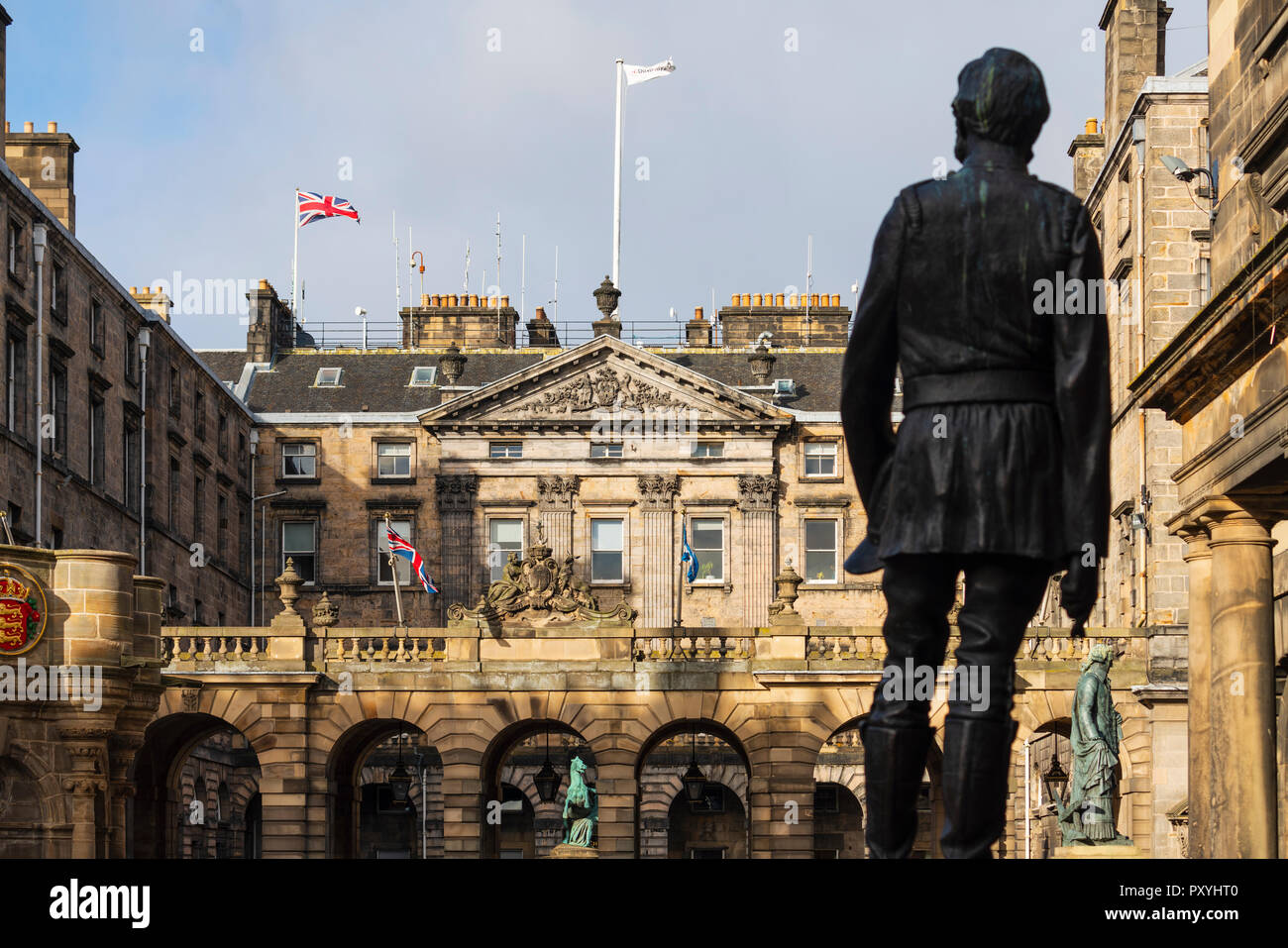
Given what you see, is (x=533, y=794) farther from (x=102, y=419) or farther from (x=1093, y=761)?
(x=1093, y=761)

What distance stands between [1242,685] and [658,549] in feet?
146

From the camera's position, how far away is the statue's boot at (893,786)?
8.59m

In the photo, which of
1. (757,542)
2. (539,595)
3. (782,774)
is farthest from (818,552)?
(539,595)

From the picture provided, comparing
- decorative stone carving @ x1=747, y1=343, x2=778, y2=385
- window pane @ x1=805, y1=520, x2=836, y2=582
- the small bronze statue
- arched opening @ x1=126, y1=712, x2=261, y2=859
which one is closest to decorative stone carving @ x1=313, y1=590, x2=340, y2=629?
arched opening @ x1=126, y1=712, x2=261, y2=859

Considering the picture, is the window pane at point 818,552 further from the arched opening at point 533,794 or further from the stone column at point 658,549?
the arched opening at point 533,794

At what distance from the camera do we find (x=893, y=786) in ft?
28.3

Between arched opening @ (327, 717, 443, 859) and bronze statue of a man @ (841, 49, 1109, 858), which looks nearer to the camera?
bronze statue of a man @ (841, 49, 1109, 858)

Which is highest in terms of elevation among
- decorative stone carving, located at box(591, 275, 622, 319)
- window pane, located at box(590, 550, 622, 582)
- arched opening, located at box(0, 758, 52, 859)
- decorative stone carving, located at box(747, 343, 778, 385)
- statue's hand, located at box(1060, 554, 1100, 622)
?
decorative stone carving, located at box(591, 275, 622, 319)

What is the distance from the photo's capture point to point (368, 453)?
72.5 meters

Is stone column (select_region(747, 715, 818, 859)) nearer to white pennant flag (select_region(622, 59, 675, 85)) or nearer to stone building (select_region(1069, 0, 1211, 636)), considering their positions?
stone building (select_region(1069, 0, 1211, 636))

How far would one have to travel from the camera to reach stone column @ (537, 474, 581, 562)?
71.1m

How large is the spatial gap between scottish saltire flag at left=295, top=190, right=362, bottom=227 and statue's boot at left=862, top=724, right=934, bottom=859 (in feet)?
213

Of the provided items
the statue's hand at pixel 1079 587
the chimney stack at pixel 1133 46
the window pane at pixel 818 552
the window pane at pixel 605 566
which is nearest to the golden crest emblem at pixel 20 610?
the statue's hand at pixel 1079 587
